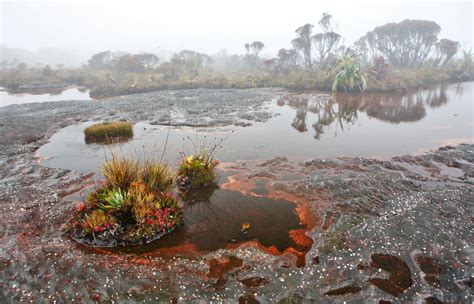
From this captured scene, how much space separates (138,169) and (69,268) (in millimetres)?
2654

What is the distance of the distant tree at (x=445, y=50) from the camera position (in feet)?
125

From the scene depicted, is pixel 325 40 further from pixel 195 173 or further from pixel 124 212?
pixel 124 212

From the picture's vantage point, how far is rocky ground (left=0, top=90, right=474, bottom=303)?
14.4ft

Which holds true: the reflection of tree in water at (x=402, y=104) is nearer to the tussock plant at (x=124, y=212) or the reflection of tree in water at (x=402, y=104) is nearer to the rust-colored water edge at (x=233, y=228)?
the rust-colored water edge at (x=233, y=228)

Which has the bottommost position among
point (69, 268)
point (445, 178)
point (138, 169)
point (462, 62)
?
point (69, 268)

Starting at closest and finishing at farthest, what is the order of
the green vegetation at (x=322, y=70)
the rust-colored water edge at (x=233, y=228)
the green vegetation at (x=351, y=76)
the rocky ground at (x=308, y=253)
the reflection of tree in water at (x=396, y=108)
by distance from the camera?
the rocky ground at (x=308, y=253) → the rust-colored water edge at (x=233, y=228) → the reflection of tree in water at (x=396, y=108) → the green vegetation at (x=351, y=76) → the green vegetation at (x=322, y=70)

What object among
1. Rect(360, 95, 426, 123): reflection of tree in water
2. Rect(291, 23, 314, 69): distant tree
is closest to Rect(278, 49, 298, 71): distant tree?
Rect(291, 23, 314, 69): distant tree

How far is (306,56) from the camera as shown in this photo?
38.3 meters

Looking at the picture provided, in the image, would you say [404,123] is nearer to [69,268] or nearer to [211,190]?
[211,190]

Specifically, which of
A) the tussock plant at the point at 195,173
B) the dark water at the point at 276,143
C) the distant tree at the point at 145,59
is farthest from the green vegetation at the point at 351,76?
the distant tree at the point at 145,59

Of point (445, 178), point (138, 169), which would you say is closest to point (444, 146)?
point (445, 178)

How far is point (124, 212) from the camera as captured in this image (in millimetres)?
5953

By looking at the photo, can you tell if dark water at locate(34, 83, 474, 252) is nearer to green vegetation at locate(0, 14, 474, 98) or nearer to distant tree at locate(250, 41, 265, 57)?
green vegetation at locate(0, 14, 474, 98)

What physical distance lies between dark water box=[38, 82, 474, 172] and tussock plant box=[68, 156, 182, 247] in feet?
6.53
